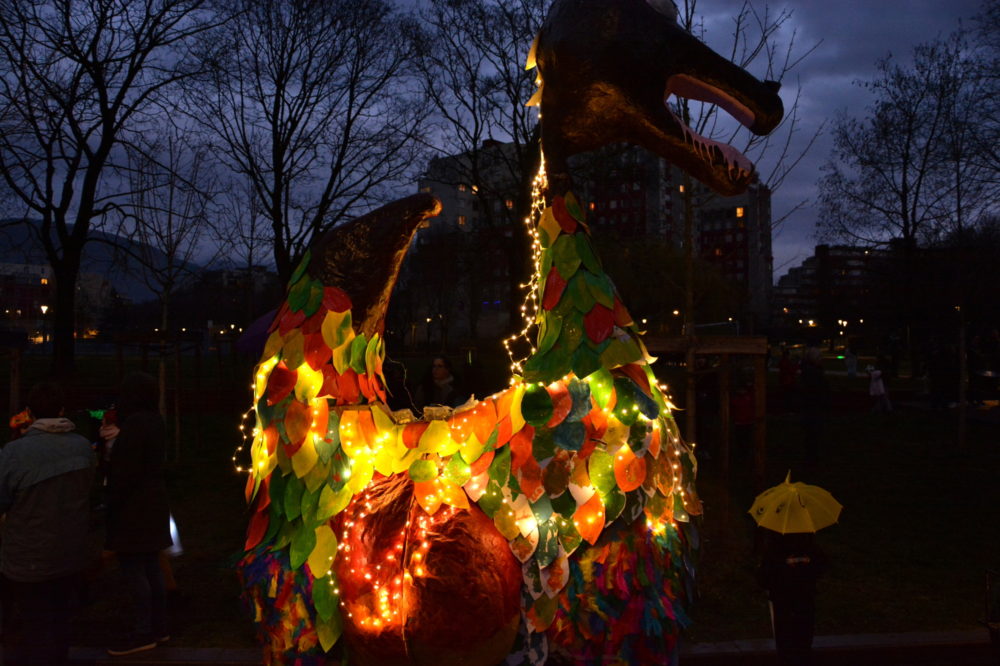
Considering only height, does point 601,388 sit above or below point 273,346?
below

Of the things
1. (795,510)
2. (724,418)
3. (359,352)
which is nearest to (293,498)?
(359,352)

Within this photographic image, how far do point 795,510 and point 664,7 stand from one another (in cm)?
255

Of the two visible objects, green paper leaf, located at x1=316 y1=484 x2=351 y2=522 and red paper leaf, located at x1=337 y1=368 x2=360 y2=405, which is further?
red paper leaf, located at x1=337 y1=368 x2=360 y2=405

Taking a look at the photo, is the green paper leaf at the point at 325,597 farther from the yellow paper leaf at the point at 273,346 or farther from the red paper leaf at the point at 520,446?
the yellow paper leaf at the point at 273,346

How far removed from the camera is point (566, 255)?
222cm

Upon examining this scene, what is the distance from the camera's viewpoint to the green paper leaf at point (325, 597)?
211 centimetres

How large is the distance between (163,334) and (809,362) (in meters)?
8.83

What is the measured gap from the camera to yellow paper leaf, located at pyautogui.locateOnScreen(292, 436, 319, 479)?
2.30 meters

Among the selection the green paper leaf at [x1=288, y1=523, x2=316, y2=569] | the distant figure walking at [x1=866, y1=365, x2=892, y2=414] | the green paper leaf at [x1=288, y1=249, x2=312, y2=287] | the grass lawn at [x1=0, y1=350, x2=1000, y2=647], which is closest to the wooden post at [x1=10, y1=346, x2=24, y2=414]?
the grass lawn at [x1=0, y1=350, x2=1000, y2=647]

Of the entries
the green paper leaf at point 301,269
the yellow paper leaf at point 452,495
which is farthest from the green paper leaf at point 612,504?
the green paper leaf at point 301,269

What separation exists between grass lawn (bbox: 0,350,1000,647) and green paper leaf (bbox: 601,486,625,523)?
1319 mm

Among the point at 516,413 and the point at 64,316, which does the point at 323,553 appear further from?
the point at 64,316

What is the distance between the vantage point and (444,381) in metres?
6.86

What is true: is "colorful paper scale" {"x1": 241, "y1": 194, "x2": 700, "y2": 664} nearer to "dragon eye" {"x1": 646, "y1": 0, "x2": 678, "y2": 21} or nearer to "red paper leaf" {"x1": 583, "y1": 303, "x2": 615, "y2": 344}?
"red paper leaf" {"x1": 583, "y1": 303, "x2": 615, "y2": 344}
